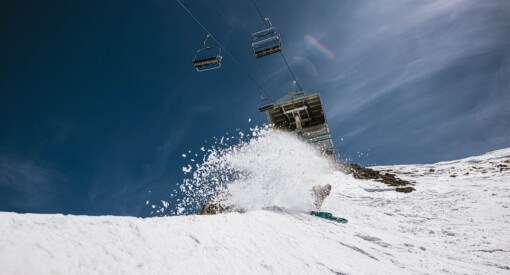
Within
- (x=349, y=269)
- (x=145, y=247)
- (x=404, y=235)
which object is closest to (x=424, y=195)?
(x=404, y=235)

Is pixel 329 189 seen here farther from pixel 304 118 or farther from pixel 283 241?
pixel 304 118

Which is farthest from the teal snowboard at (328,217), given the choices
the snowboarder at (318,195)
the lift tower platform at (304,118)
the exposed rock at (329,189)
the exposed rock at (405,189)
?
the lift tower platform at (304,118)

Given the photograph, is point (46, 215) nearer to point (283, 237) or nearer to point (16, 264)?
point (16, 264)

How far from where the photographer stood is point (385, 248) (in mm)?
6895

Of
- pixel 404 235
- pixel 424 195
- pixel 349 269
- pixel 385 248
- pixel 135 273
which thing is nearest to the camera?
pixel 135 273

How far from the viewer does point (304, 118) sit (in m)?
28.4

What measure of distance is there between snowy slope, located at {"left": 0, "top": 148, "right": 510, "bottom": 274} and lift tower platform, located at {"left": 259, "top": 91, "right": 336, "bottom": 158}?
15.1 metres

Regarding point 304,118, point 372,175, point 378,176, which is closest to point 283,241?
point 378,176

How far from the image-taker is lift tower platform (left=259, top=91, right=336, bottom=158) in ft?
85.9

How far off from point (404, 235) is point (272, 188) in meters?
5.16

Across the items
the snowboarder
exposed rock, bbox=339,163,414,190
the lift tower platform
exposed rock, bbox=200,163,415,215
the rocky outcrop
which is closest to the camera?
the snowboarder

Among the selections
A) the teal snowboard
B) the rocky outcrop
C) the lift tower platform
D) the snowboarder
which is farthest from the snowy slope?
the lift tower platform

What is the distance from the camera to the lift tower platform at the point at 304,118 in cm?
2619

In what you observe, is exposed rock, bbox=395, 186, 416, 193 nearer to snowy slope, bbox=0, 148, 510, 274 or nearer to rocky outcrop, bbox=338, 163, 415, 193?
rocky outcrop, bbox=338, 163, 415, 193
